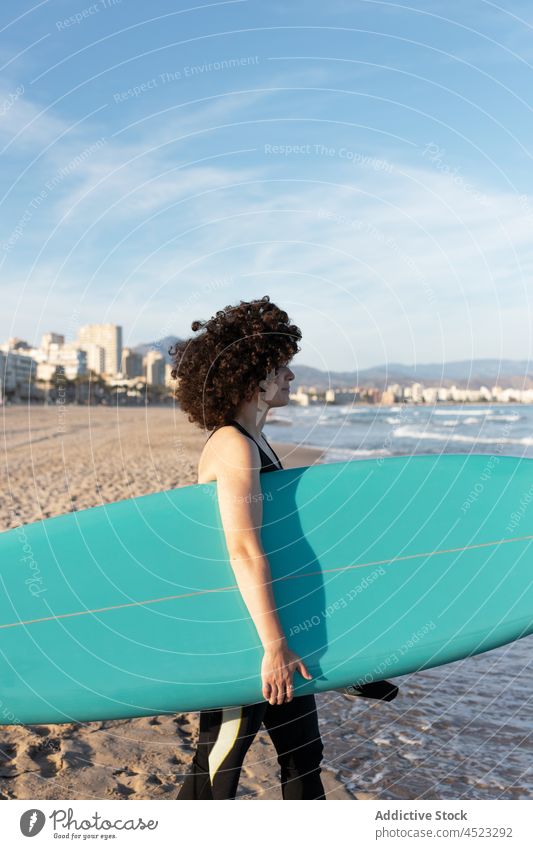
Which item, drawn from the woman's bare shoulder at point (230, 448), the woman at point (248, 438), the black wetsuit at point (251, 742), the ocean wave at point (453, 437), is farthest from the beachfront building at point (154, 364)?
the ocean wave at point (453, 437)

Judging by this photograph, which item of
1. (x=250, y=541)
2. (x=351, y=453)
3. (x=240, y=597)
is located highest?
(x=250, y=541)

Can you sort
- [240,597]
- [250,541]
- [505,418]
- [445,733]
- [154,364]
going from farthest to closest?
[505,418] < [154,364] < [445,733] < [240,597] < [250,541]

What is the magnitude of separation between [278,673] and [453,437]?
20.2 metres

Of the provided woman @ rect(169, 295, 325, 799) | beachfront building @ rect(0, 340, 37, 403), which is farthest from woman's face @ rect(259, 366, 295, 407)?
beachfront building @ rect(0, 340, 37, 403)

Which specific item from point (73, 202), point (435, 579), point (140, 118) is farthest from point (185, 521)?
point (140, 118)

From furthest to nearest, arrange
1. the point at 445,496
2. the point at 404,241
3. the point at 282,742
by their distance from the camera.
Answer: the point at 404,241, the point at 445,496, the point at 282,742

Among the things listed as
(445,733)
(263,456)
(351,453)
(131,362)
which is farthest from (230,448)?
(131,362)

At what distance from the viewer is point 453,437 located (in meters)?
21.4

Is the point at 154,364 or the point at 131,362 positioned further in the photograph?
the point at 154,364

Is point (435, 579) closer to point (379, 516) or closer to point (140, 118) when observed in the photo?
point (379, 516)

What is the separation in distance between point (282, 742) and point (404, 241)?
1.86 m

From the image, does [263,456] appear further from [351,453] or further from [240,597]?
[351,453]

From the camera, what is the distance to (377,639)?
247cm

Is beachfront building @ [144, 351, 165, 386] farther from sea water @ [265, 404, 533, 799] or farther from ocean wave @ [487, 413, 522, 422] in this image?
ocean wave @ [487, 413, 522, 422]
